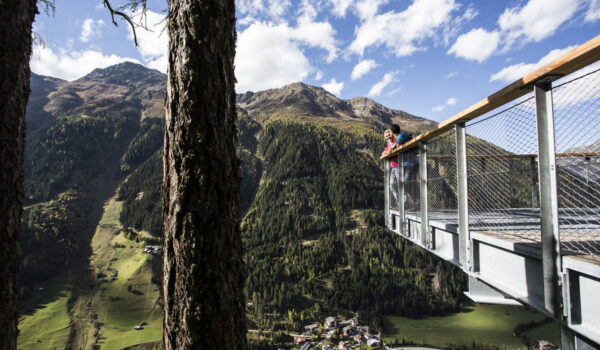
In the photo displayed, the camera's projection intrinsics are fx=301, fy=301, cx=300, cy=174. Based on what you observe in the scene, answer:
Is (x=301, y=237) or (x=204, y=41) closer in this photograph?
(x=204, y=41)

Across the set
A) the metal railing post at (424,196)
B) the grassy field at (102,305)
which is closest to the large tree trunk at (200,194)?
the metal railing post at (424,196)

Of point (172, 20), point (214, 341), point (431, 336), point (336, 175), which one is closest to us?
point (214, 341)

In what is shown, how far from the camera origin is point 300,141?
114 metres

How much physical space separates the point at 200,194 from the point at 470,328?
79596 millimetres

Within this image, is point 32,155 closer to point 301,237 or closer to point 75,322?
point 75,322

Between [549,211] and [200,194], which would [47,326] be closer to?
[200,194]

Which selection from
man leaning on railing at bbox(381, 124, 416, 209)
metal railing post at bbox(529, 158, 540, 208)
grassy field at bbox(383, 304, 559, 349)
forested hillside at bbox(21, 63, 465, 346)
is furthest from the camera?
forested hillside at bbox(21, 63, 465, 346)

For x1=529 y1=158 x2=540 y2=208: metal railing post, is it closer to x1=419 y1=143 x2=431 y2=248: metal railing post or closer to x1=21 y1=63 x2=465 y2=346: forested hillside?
x1=419 y1=143 x2=431 y2=248: metal railing post

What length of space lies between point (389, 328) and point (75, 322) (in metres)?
66.2

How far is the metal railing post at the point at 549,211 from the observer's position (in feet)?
6.32

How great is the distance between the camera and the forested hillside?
73.0 metres

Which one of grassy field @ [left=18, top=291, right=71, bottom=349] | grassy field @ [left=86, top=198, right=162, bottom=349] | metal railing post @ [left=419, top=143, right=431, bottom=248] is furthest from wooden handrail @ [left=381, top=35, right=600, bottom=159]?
grassy field @ [left=18, top=291, right=71, bottom=349]

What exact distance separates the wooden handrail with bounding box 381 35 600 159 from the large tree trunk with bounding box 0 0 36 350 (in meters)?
4.39

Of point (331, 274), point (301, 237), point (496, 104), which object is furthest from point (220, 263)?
point (301, 237)
